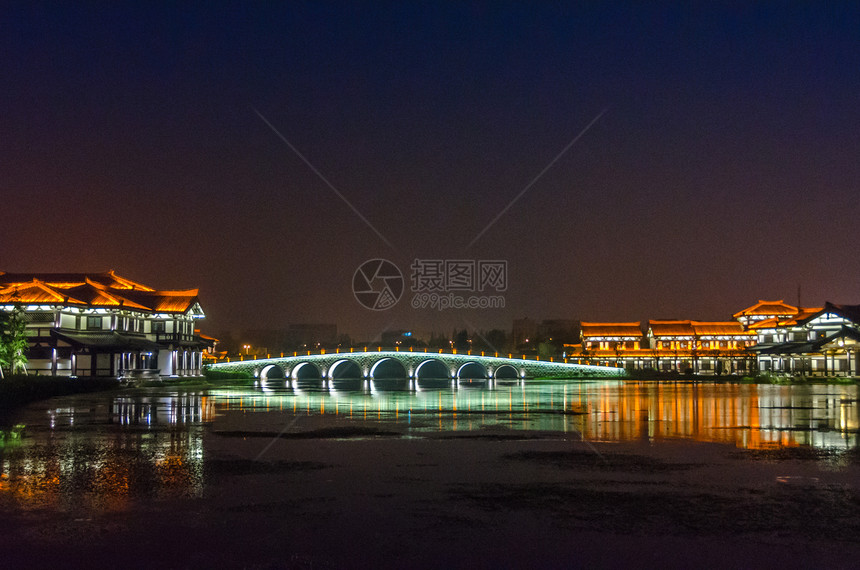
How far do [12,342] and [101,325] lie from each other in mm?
16645

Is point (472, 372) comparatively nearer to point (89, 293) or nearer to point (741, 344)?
point (741, 344)

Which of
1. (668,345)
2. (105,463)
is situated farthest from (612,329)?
(105,463)

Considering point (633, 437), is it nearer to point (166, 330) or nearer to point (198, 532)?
point (198, 532)

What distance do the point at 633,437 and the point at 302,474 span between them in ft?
34.6

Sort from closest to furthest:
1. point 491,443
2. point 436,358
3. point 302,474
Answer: point 302,474 → point 491,443 → point 436,358

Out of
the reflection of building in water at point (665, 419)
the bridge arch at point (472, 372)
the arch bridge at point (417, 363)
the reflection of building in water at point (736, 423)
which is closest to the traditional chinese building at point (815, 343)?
the arch bridge at point (417, 363)

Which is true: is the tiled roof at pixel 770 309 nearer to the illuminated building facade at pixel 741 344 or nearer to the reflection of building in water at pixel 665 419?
the illuminated building facade at pixel 741 344

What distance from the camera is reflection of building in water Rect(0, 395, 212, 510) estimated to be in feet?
41.6

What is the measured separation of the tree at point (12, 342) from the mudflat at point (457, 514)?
3559 centimetres

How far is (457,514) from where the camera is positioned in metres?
11.1

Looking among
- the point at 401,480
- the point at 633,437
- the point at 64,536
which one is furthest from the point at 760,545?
the point at 633,437

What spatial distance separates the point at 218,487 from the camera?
13.3m

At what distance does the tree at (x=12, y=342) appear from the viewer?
47844mm

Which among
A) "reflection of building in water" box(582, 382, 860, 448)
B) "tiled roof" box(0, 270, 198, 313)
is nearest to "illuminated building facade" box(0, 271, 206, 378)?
"tiled roof" box(0, 270, 198, 313)
